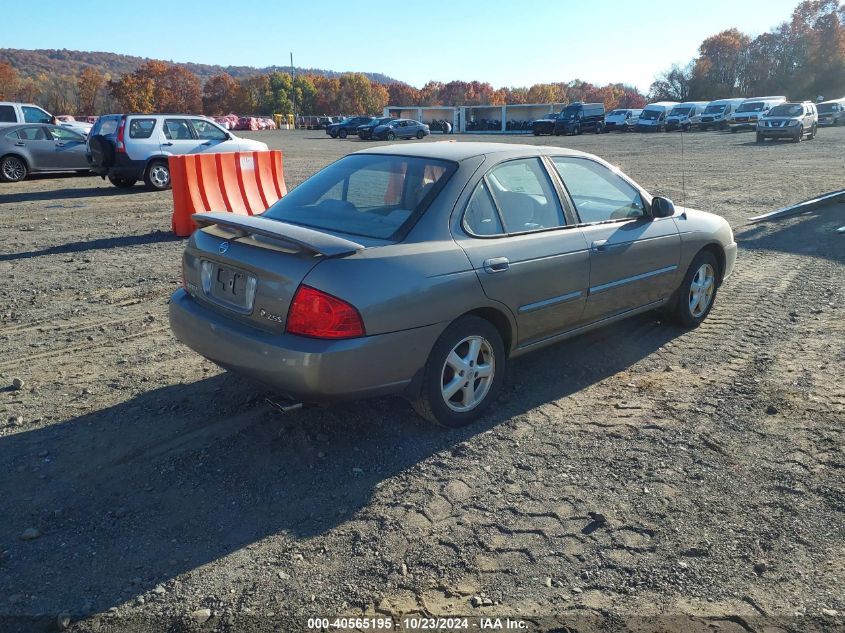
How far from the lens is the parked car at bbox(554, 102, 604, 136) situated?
163 ft

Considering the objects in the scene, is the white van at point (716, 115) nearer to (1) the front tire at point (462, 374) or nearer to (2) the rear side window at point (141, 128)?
(2) the rear side window at point (141, 128)

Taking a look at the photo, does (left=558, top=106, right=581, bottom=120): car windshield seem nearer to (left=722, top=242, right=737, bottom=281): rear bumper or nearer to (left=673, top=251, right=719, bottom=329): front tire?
(left=722, top=242, right=737, bottom=281): rear bumper

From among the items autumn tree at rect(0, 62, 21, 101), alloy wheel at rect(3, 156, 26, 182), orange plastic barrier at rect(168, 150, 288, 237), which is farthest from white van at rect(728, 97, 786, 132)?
autumn tree at rect(0, 62, 21, 101)

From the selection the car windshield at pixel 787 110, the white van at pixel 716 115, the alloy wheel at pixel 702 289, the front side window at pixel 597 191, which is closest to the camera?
the front side window at pixel 597 191

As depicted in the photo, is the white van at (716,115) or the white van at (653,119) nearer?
the white van at (716,115)

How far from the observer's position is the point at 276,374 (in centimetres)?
354

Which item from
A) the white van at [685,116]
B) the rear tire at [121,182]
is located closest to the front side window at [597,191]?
the rear tire at [121,182]

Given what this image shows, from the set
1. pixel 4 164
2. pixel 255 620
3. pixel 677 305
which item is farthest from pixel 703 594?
pixel 4 164

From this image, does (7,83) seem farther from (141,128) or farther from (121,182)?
(141,128)

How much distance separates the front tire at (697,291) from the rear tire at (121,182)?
13.4 m

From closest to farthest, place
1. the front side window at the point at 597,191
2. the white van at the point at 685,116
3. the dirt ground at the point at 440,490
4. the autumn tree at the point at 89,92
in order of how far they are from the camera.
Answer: the dirt ground at the point at 440,490 → the front side window at the point at 597,191 → the white van at the point at 685,116 → the autumn tree at the point at 89,92

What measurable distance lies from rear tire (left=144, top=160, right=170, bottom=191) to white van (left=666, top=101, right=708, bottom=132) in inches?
1635

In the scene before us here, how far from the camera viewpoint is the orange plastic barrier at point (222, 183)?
32.2 ft

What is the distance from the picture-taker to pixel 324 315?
346 centimetres
